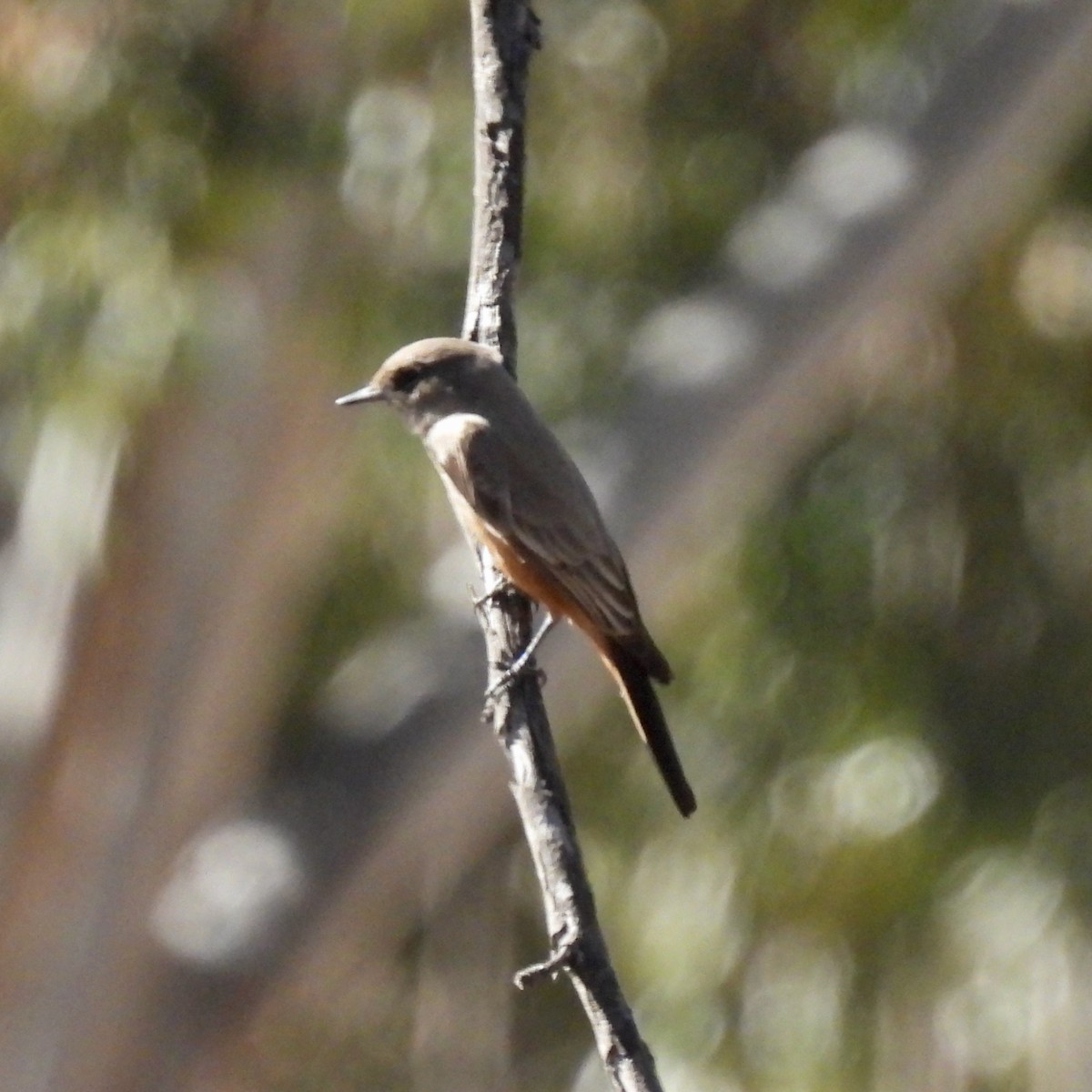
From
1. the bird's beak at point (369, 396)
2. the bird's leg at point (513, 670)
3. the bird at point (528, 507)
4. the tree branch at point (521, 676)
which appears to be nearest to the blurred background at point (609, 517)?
the bird's beak at point (369, 396)

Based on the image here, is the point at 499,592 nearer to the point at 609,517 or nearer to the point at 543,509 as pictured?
the point at 543,509

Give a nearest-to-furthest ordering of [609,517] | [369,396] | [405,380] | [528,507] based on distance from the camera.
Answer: [528,507] → [405,380] → [369,396] → [609,517]

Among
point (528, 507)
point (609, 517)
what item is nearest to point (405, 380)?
point (528, 507)

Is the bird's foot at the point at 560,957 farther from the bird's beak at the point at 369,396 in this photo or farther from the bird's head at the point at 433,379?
the bird's beak at the point at 369,396

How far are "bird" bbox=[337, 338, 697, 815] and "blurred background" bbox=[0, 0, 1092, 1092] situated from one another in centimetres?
157

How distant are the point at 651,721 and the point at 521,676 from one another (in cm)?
64

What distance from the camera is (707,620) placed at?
6.73 metres

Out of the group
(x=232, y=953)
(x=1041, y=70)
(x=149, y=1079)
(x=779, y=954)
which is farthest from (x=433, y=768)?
(x=1041, y=70)

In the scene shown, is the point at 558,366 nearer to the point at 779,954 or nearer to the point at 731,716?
the point at 731,716

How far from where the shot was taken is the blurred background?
5.54 m

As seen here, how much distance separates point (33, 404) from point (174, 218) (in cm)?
69

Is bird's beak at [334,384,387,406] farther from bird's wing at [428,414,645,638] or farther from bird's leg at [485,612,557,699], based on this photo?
bird's leg at [485,612,557,699]

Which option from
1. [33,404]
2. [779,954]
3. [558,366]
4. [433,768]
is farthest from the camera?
[779,954]

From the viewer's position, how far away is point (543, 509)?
368 cm
